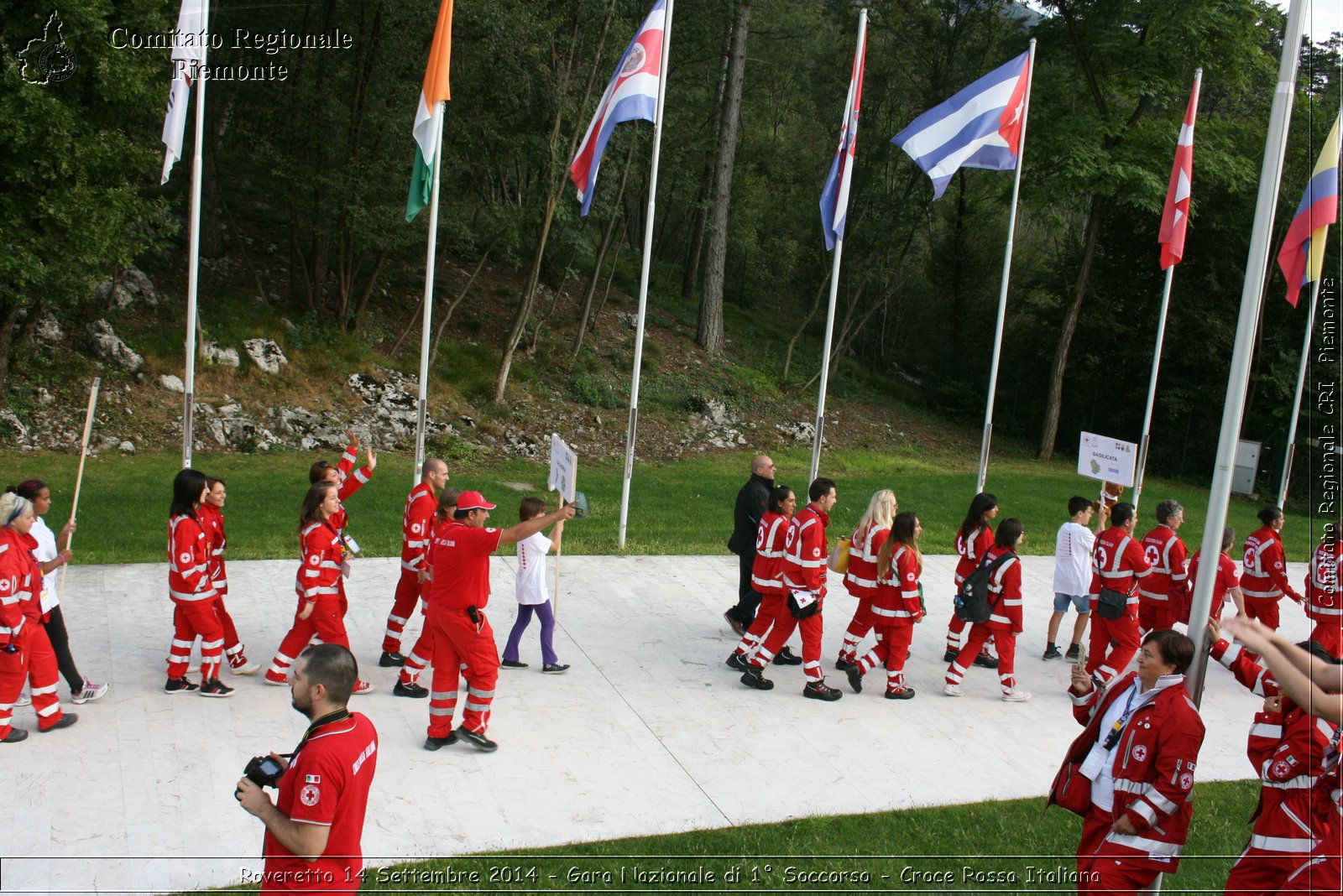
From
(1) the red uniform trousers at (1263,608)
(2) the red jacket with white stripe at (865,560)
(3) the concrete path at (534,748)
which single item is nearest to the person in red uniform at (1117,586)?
(3) the concrete path at (534,748)

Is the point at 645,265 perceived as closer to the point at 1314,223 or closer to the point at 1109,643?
the point at 1109,643

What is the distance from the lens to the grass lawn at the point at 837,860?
5934 mm

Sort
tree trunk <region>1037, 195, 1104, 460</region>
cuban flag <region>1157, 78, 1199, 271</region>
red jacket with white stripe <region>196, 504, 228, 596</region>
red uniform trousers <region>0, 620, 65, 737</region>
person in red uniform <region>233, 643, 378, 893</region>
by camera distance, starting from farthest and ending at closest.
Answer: tree trunk <region>1037, 195, 1104, 460</region> < cuban flag <region>1157, 78, 1199, 271</region> < red jacket with white stripe <region>196, 504, 228, 596</region> < red uniform trousers <region>0, 620, 65, 737</region> < person in red uniform <region>233, 643, 378, 893</region>

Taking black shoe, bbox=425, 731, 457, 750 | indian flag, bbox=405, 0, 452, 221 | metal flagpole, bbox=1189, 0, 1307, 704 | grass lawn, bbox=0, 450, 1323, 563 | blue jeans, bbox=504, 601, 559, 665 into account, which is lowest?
grass lawn, bbox=0, 450, 1323, 563

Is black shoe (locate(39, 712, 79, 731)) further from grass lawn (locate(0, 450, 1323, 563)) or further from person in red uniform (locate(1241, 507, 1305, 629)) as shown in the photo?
person in red uniform (locate(1241, 507, 1305, 629))

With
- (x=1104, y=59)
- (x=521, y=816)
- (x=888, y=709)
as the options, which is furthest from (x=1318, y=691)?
(x=1104, y=59)

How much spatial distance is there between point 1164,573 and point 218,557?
8773mm

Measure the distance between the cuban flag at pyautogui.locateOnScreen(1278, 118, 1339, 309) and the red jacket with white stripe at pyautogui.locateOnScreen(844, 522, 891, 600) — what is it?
17.3 feet

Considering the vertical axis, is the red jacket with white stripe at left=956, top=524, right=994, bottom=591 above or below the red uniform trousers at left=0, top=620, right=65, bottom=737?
above

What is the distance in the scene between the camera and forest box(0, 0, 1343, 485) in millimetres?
17797

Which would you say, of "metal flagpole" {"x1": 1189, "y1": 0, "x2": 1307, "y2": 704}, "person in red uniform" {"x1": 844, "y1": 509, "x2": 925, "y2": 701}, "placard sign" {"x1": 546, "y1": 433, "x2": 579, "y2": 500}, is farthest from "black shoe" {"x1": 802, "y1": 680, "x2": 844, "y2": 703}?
"metal flagpole" {"x1": 1189, "y1": 0, "x2": 1307, "y2": 704}

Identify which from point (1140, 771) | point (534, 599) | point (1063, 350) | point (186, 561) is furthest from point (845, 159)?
point (1063, 350)

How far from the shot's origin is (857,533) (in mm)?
9578

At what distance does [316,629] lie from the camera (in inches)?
326
